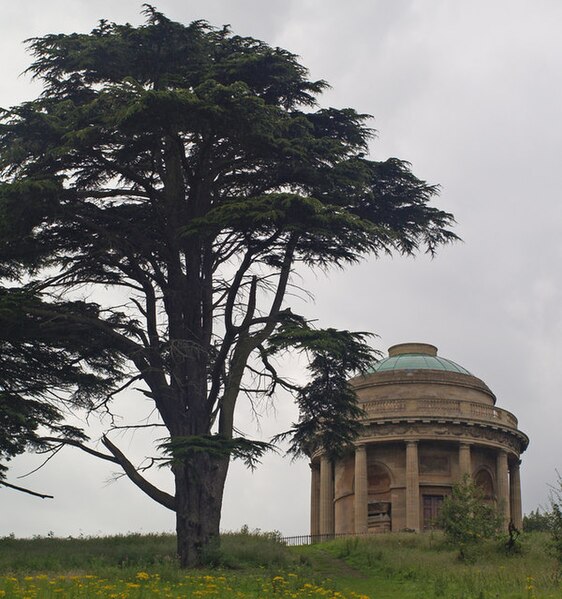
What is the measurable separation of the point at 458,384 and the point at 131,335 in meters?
26.9

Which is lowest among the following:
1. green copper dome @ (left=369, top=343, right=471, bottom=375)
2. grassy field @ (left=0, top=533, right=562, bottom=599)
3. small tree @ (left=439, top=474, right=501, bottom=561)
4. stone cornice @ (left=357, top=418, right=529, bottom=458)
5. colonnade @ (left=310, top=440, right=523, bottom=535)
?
grassy field @ (left=0, top=533, right=562, bottom=599)

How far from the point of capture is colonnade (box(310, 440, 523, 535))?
151 feet

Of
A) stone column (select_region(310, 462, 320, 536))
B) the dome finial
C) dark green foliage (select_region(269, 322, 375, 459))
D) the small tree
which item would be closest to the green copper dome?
the dome finial

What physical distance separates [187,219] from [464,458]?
82.7 ft

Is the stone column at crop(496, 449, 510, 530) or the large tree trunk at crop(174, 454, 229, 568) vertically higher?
the stone column at crop(496, 449, 510, 530)

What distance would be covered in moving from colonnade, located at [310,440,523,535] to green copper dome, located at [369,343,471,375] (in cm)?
511

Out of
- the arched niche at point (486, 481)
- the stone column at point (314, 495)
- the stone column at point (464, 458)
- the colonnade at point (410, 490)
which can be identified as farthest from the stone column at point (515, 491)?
the stone column at point (314, 495)

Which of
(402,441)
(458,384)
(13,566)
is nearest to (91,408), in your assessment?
(13,566)

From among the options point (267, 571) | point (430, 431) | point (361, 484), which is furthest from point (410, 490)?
point (267, 571)

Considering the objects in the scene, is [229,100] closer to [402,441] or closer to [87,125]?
[87,125]

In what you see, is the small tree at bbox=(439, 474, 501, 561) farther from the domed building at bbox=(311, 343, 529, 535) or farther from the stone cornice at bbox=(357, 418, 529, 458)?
the domed building at bbox=(311, 343, 529, 535)

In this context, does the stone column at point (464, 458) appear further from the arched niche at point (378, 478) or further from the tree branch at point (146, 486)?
the tree branch at point (146, 486)

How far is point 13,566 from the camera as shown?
2252cm

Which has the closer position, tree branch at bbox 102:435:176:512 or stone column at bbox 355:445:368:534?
tree branch at bbox 102:435:176:512
